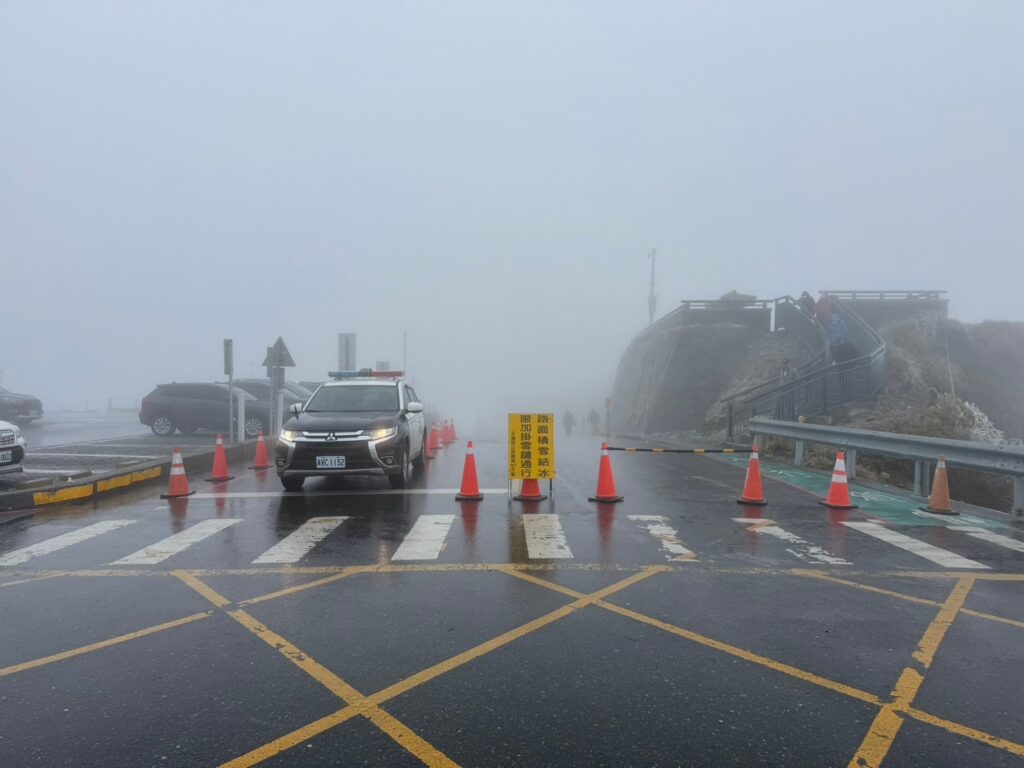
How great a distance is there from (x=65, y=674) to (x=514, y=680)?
2572 mm

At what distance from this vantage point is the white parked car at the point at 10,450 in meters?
10.0

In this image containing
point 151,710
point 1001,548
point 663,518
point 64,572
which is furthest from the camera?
point 663,518

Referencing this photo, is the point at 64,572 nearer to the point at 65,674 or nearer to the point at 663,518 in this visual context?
the point at 65,674

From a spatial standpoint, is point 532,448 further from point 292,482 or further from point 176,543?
point 176,543

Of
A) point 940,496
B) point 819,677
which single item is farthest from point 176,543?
point 940,496

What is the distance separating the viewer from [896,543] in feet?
23.8

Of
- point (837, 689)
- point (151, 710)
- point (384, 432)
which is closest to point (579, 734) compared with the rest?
point (837, 689)

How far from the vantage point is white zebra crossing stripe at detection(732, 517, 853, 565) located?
21.3 ft

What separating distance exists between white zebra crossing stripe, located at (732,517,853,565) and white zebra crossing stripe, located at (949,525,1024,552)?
2.14 metres

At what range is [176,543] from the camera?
712cm

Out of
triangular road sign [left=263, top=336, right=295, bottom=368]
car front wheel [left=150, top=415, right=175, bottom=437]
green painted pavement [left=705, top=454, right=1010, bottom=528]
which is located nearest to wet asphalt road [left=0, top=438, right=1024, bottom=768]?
green painted pavement [left=705, top=454, right=1010, bottom=528]

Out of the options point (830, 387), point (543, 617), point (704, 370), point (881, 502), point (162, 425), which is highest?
point (704, 370)

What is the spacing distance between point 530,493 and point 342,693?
6.42m

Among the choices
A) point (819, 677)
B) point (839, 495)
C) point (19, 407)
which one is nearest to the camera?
point (819, 677)
